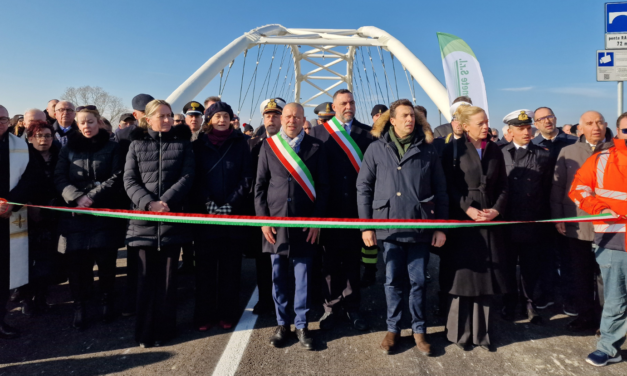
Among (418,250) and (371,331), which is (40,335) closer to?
(371,331)

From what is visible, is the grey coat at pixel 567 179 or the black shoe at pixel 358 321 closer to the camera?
the black shoe at pixel 358 321

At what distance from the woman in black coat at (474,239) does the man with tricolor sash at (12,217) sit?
3751 mm

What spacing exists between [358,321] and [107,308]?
2.42m

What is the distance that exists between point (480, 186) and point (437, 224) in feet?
1.99

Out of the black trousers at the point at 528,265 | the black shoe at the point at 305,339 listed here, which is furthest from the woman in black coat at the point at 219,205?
the black trousers at the point at 528,265

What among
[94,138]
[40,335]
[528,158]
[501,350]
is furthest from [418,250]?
[40,335]

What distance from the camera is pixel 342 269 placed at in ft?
12.7

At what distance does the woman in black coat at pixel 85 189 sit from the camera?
3590 millimetres

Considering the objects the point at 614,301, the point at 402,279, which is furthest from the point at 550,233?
the point at 402,279

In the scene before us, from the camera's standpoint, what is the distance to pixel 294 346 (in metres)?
3.23

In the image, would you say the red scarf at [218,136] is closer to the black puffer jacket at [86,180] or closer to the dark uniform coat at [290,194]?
the dark uniform coat at [290,194]

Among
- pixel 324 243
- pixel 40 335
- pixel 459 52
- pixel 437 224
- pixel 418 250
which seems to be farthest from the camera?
pixel 459 52

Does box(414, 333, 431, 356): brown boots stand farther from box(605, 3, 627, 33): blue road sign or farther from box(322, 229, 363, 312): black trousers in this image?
box(605, 3, 627, 33): blue road sign

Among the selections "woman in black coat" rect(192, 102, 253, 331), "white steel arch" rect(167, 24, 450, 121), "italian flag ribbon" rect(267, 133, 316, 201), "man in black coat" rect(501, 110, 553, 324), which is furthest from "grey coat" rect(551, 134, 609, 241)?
"white steel arch" rect(167, 24, 450, 121)
